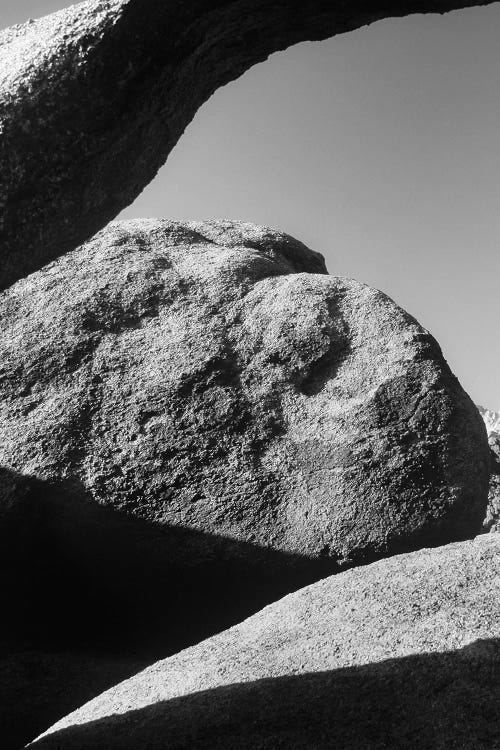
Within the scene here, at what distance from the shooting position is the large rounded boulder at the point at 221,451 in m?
4.15

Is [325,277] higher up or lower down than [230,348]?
higher up

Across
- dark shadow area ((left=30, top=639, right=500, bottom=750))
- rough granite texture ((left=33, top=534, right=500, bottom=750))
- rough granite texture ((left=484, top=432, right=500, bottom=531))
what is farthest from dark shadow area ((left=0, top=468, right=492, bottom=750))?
Result: rough granite texture ((left=484, top=432, right=500, bottom=531))

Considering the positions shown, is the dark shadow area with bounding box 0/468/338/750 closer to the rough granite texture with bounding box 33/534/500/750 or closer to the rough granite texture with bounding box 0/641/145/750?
the rough granite texture with bounding box 0/641/145/750

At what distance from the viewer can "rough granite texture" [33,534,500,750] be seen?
2.73 meters

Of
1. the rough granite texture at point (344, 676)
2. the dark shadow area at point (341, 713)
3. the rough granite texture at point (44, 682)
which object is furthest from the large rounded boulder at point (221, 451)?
the dark shadow area at point (341, 713)

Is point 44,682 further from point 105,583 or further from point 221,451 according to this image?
point 221,451

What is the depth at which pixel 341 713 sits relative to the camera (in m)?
2.85

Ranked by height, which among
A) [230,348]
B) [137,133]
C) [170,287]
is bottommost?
[137,133]

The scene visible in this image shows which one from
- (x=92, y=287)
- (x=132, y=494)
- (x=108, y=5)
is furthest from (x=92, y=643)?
(x=108, y=5)

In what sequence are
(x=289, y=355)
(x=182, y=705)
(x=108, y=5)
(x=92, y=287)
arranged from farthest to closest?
1. (x=92, y=287)
2. (x=289, y=355)
3. (x=182, y=705)
4. (x=108, y=5)

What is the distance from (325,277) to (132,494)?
244 cm

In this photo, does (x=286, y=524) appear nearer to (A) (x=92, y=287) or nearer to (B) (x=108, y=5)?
(A) (x=92, y=287)

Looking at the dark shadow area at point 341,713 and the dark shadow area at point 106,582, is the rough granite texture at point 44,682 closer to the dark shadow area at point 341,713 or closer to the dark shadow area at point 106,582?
the dark shadow area at point 106,582

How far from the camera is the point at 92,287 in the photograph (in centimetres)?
535
